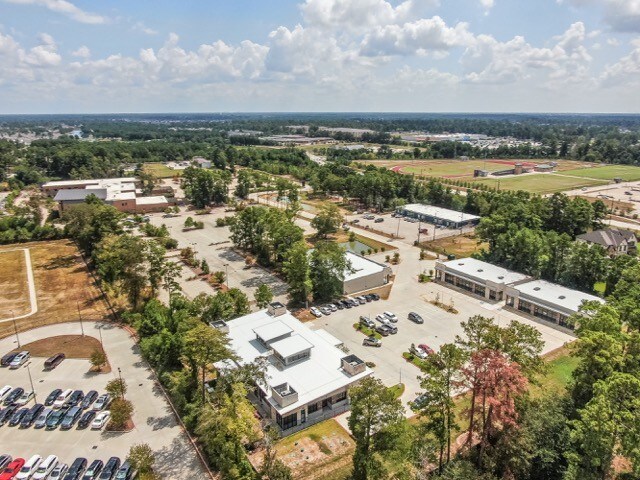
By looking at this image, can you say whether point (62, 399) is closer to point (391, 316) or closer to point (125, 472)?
point (125, 472)

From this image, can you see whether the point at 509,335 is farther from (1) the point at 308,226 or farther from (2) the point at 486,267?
(1) the point at 308,226

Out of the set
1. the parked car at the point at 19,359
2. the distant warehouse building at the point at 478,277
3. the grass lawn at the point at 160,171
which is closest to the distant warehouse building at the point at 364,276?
the distant warehouse building at the point at 478,277

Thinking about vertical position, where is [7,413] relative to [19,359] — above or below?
below

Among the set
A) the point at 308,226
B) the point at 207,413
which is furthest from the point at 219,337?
the point at 308,226

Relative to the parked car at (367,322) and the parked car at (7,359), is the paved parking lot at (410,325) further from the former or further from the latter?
the parked car at (7,359)

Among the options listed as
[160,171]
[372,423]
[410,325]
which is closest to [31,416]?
[372,423]

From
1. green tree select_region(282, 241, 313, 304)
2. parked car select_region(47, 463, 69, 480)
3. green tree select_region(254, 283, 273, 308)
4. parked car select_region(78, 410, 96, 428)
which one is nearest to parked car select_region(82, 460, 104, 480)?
parked car select_region(47, 463, 69, 480)
